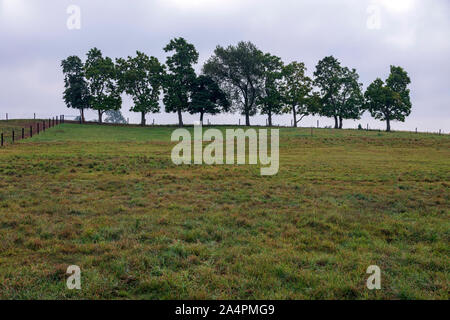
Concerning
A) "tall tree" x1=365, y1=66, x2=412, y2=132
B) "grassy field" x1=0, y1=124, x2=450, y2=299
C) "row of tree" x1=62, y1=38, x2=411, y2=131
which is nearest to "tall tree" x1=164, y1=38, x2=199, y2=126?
"row of tree" x1=62, y1=38, x2=411, y2=131

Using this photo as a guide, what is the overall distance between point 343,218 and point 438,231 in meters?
2.16

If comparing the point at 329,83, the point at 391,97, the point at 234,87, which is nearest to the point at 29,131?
the point at 234,87

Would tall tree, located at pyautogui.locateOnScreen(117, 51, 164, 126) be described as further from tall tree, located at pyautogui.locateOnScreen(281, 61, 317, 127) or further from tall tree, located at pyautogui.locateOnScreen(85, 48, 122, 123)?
tall tree, located at pyautogui.locateOnScreen(281, 61, 317, 127)

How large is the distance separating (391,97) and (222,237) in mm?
65844

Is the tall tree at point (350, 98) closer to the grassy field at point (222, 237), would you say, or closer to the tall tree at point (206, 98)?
the tall tree at point (206, 98)

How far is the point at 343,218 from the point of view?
8648 millimetres

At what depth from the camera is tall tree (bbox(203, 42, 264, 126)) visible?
6644 cm

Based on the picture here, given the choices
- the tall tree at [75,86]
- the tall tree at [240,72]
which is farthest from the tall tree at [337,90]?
the tall tree at [75,86]

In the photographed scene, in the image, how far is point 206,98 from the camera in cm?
6469

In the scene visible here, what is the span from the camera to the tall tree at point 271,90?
6569cm

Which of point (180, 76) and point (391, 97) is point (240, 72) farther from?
point (391, 97)

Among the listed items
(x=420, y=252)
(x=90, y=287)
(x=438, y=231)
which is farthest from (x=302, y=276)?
(x=438, y=231)

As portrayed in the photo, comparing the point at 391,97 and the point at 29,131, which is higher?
the point at 391,97
